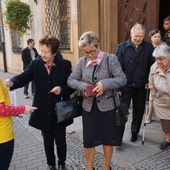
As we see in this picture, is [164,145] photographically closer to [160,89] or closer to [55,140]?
[160,89]

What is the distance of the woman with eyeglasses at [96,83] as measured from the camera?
2.82 metres

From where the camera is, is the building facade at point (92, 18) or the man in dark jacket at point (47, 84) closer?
the man in dark jacket at point (47, 84)

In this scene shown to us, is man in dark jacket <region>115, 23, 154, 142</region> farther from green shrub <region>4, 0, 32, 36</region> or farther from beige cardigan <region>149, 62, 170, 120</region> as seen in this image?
green shrub <region>4, 0, 32, 36</region>

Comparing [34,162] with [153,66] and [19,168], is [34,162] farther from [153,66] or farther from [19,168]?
[153,66]

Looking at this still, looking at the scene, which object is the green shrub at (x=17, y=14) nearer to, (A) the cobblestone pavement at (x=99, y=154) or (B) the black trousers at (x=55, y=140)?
(A) the cobblestone pavement at (x=99, y=154)

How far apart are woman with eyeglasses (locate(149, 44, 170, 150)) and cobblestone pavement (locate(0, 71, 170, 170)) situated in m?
0.46

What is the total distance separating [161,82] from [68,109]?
1475mm

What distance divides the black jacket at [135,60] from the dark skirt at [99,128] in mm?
1180

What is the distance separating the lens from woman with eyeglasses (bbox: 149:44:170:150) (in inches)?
139

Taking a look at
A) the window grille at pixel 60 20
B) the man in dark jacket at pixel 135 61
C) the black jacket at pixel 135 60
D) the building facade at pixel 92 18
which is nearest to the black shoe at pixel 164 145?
the man in dark jacket at pixel 135 61

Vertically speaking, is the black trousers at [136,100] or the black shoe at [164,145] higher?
the black trousers at [136,100]

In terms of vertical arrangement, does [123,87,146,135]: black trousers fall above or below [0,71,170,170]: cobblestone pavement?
above

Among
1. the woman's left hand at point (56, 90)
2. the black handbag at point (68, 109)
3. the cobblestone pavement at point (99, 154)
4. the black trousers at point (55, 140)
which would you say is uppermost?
the woman's left hand at point (56, 90)

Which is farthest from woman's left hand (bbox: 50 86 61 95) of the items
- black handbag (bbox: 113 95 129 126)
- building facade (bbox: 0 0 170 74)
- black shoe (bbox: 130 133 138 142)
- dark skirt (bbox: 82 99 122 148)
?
building facade (bbox: 0 0 170 74)
